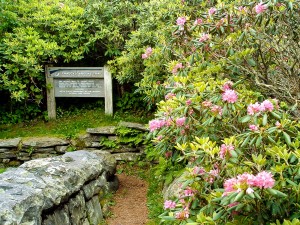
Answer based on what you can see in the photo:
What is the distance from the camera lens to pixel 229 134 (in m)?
3.19

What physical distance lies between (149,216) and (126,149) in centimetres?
231

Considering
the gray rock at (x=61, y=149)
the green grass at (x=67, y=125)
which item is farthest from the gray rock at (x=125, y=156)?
the gray rock at (x=61, y=149)

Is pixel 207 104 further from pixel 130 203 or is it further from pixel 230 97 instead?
pixel 130 203

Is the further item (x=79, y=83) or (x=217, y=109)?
(x=79, y=83)

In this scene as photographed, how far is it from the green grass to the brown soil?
4.81 feet

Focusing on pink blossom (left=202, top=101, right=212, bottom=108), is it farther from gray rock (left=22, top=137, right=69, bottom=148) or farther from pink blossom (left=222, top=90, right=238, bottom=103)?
gray rock (left=22, top=137, right=69, bottom=148)

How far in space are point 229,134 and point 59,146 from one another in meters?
4.79

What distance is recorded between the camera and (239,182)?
6.29ft

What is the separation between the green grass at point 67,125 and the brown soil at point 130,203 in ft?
4.81

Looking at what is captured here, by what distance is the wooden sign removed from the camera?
782 cm

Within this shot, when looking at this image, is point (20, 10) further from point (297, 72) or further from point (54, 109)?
point (297, 72)

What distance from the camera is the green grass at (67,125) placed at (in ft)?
25.0

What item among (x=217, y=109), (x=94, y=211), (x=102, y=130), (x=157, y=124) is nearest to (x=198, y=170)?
(x=217, y=109)

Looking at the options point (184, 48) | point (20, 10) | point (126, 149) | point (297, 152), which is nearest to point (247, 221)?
point (297, 152)
